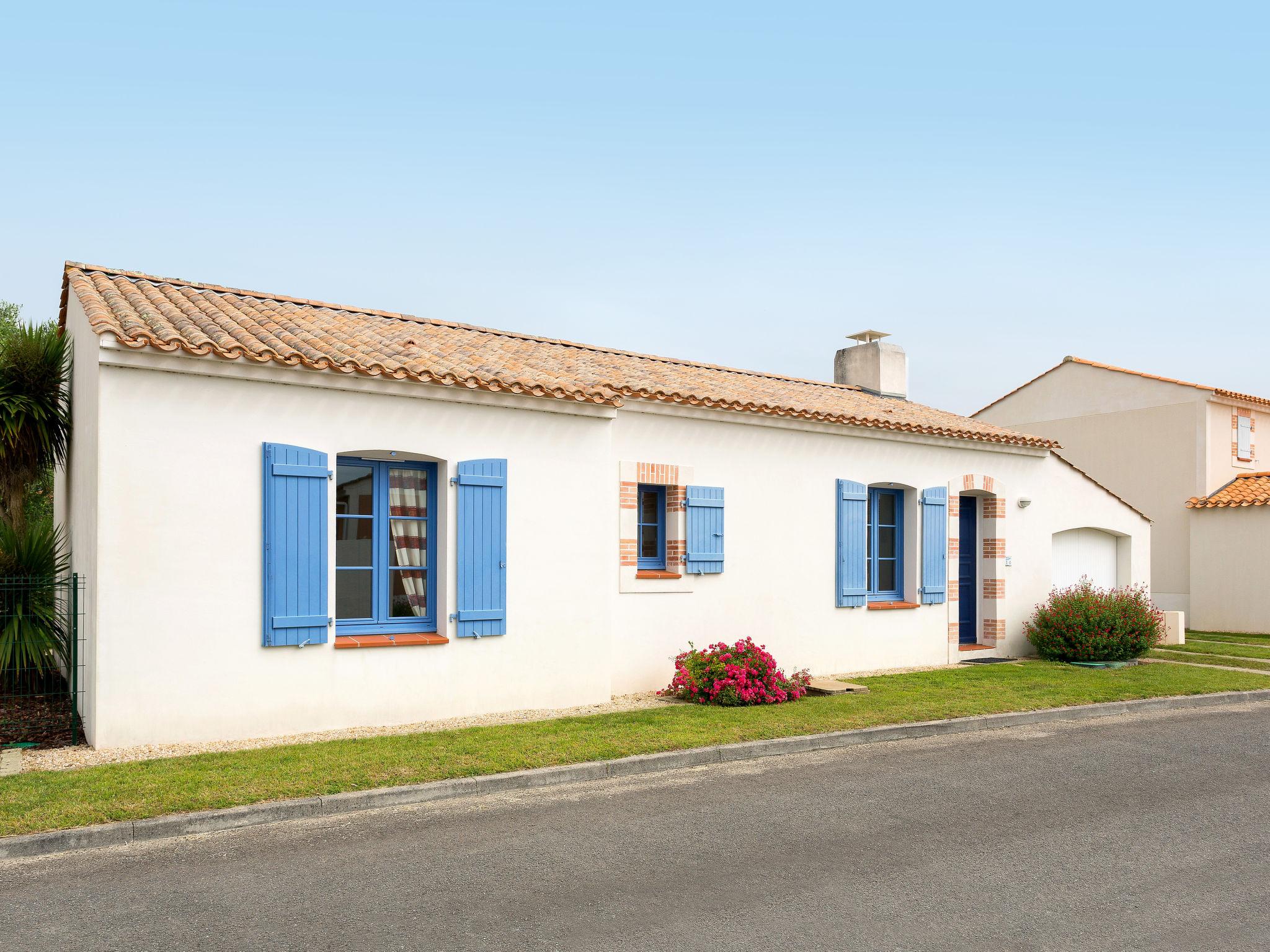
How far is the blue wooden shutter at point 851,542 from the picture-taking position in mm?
12578

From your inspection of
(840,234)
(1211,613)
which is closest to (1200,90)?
(840,234)

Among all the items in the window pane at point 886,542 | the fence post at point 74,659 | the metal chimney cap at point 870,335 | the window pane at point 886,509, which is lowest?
the fence post at point 74,659

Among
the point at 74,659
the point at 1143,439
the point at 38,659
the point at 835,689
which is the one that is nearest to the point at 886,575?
the point at 835,689

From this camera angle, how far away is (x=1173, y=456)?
21.6m

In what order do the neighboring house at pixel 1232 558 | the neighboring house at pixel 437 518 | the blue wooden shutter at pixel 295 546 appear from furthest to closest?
the neighboring house at pixel 1232 558 → the blue wooden shutter at pixel 295 546 → the neighboring house at pixel 437 518

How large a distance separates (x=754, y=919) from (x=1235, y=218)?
1475 centimetres

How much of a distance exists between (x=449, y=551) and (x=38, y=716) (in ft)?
13.9

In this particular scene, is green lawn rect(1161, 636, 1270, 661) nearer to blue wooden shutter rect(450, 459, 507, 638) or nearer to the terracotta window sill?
blue wooden shutter rect(450, 459, 507, 638)

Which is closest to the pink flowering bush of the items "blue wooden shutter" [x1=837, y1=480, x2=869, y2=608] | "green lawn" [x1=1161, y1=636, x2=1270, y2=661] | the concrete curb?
the concrete curb

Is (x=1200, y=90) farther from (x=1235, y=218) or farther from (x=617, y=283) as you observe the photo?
(x=617, y=283)

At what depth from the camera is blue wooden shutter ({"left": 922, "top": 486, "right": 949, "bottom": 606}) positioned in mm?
13594

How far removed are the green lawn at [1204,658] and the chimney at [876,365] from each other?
6282 millimetres

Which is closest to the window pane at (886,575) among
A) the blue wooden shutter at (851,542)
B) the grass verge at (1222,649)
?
the blue wooden shutter at (851,542)

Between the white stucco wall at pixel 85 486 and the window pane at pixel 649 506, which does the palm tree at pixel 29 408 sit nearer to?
the white stucco wall at pixel 85 486
